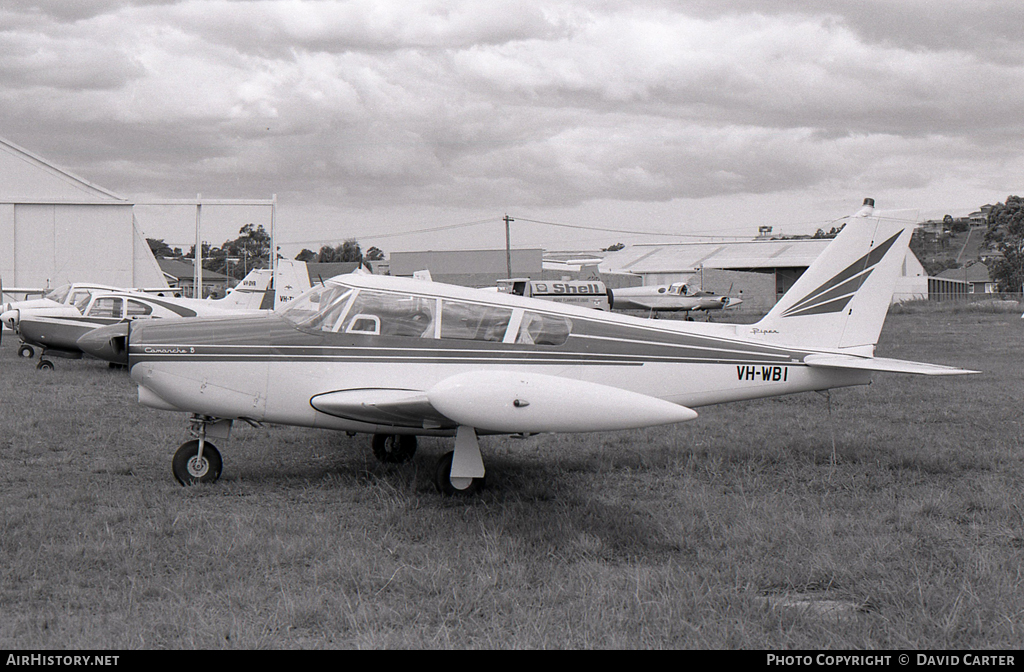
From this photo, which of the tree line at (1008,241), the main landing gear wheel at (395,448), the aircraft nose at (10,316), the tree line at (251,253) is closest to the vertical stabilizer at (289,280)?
the aircraft nose at (10,316)

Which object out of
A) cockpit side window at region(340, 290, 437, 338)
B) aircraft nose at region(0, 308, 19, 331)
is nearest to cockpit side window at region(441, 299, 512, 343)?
cockpit side window at region(340, 290, 437, 338)

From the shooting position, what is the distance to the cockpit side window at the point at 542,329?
7191 millimetres

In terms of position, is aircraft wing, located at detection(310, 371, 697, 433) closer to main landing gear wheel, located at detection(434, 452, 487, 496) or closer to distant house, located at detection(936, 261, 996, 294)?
main landing gear wheel, located at detection(434, 452, 487, 496)

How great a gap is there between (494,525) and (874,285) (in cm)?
482

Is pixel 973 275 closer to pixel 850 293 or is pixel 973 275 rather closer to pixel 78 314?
pixel 78 314

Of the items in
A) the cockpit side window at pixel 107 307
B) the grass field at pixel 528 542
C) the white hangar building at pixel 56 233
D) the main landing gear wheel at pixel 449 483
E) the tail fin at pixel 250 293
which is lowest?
the grass field at pixel 528 542

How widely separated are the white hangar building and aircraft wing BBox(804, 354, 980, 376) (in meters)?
39.9

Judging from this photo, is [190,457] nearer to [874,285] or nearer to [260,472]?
[260,472]

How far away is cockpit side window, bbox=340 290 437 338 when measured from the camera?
707cm

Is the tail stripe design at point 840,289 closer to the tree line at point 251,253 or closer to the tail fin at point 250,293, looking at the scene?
the tail fin at point 250,293

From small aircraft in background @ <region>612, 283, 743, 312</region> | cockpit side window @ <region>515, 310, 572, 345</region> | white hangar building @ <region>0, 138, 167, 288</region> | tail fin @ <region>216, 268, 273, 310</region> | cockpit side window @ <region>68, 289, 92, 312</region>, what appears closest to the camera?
cockpit side window @ <region>515, 310, 572, 345</region>

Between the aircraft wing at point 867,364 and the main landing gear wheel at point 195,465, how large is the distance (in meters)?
5.55

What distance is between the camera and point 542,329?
7.23 metres

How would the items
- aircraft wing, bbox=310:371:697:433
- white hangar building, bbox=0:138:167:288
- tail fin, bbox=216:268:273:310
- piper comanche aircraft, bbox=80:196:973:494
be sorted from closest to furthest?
aircraft wing, bbox=310:371:697:433 → piper comanche aircraft, bbox=80:196:973:494 → tail fin, bbox=216:268:273:310 → white hangar building, bbox=0:138:167:288
